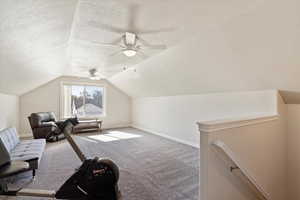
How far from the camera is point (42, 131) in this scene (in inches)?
189

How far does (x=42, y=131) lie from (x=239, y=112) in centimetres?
550

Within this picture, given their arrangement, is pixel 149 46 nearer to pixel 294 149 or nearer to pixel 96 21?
pixel 96 21

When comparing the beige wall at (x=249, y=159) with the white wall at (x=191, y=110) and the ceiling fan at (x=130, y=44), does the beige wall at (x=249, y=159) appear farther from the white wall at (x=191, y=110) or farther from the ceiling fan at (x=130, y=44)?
the ceiling fan at (x=130, y=44)

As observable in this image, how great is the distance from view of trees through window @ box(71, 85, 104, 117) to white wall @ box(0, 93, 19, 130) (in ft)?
6.25

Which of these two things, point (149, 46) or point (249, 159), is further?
point (149, 46)

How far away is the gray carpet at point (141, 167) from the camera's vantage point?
2240mm

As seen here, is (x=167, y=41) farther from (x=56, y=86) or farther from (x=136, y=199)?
(x=56, y=86)

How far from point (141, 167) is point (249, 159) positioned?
1842mm

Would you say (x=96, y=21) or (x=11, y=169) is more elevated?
(x=96, y=21)

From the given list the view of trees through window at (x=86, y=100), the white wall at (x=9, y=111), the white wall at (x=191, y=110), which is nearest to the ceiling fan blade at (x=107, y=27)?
the white wall at (x=191, y=110)

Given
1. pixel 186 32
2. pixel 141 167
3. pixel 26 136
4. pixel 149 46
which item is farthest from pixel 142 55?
pixel 26 136

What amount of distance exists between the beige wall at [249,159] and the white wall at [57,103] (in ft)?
20.0

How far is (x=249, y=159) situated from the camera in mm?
2014

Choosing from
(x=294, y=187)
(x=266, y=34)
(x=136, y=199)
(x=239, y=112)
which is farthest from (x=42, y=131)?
(x=294, y=187)
